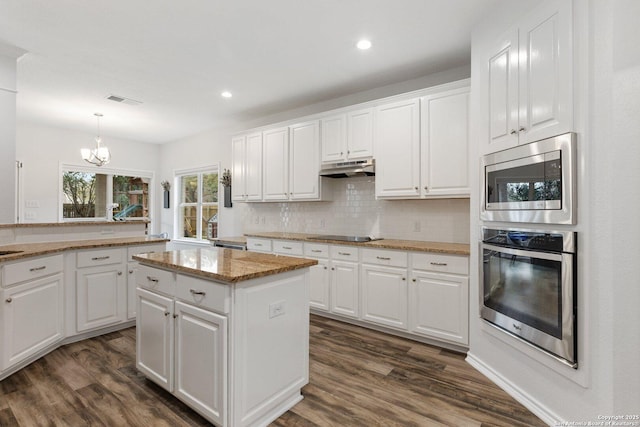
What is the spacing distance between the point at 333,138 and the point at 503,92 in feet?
6.45

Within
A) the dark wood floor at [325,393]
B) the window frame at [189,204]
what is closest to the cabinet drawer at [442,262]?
the dark wood floor at [325,393]

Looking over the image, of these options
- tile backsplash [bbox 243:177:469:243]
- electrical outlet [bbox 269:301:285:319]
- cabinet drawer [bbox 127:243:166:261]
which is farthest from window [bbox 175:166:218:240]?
electrical outlet [bbox 269:301:285:319]

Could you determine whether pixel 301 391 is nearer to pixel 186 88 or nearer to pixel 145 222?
pixel 145 222

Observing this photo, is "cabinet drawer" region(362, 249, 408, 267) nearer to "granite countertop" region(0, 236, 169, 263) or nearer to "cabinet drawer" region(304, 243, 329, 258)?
"cabinet drawer" region(304, 243, 329, 258)

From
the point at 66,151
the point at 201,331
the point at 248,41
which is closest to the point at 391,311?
the point at 201,331

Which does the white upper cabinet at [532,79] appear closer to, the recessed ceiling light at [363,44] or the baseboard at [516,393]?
the recessed ceiling light at [363,44]

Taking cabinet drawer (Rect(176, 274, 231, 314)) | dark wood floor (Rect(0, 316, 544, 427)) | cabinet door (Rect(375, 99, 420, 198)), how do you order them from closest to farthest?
cabinet drawer (Rect(176, 274, 231, 314)) → dark wood floor (Rect(0, 316, 544, 427)) → cabinet door (Rect(375, 99, 420, 198))

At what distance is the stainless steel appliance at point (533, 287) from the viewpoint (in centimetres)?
171

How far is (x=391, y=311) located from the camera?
3.08 m

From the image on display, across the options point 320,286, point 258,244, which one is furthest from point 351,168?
point 258,244

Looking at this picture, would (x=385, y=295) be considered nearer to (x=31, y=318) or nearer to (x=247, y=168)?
(x=247, y=168)

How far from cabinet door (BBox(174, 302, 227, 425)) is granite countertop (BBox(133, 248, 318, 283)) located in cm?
22

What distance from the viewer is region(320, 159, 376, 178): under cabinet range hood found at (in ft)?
11.5

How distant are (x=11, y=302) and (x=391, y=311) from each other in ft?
9.92
